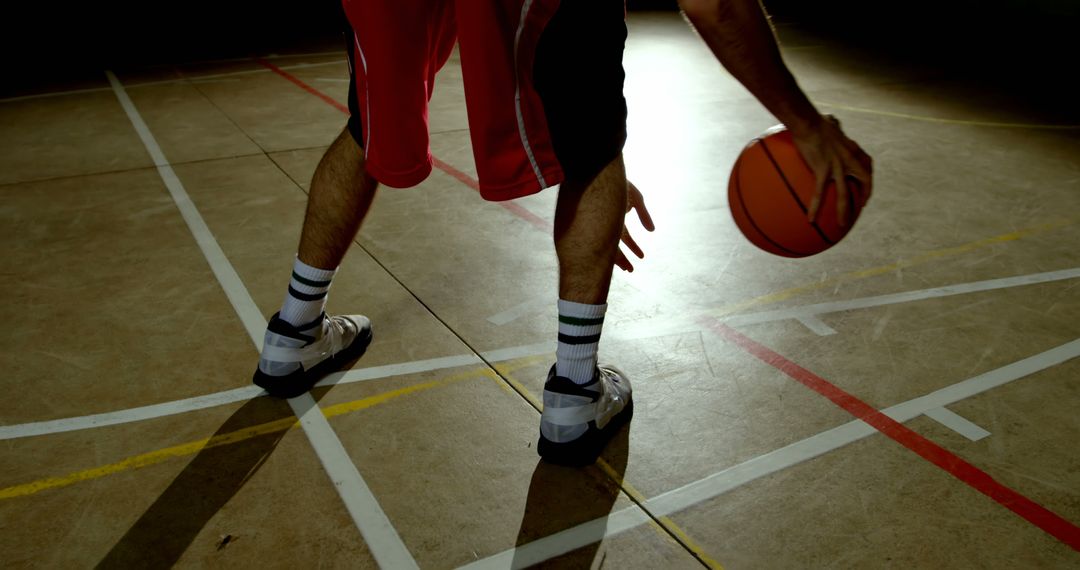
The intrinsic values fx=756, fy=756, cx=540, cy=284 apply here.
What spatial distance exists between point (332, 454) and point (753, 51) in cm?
143

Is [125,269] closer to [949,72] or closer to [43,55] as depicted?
[43,55]

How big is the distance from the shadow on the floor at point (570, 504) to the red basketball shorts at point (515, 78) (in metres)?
0.74

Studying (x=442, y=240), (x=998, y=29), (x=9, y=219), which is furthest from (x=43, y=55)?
(x=998, y=29)

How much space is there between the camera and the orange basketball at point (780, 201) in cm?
194

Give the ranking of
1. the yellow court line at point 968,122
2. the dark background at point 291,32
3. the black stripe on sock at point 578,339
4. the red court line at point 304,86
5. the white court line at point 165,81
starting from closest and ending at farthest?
the black stripe on sock at point 578,339, the yellow court line at point 968,122, the red court line at point 304,86, the white court line at point 165,81, the dark background at point 291,32

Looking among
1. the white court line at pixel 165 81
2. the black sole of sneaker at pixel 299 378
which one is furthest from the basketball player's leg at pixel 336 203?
the white court line at pixel 165 81

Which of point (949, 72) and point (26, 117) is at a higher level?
point (949, 72)

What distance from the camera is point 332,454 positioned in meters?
2.01

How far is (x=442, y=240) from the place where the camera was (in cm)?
339

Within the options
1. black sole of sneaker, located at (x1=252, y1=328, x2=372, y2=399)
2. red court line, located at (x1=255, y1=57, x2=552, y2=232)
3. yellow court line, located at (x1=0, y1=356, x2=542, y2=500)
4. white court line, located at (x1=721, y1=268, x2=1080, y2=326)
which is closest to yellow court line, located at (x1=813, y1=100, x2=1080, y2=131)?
white court line, located at (x1=721, y1=268, x2=1080, y2=326)

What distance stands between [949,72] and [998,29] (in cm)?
390

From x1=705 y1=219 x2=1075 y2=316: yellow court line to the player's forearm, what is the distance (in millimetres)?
1275

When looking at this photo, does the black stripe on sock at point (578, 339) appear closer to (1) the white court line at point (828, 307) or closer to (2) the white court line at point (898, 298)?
(1) the white court line at point (828, 307)

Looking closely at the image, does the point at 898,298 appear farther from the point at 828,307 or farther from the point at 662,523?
the point at 662,523
